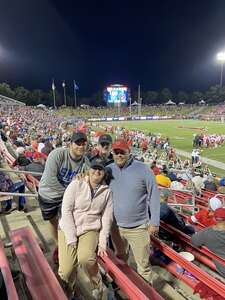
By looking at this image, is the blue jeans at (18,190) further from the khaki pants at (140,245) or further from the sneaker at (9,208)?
the khaki pants at (140,245)

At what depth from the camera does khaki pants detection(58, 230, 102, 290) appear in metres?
3.08

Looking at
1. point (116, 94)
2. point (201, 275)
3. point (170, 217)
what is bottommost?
point (201, 275)

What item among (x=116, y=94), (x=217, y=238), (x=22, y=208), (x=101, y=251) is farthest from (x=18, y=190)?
(x=116, y=94)

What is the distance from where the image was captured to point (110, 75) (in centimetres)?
15638

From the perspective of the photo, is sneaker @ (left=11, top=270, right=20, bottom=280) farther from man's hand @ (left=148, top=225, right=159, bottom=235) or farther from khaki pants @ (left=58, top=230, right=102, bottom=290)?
man's hand @ (left=148, top=225, right=159, bottom=235)

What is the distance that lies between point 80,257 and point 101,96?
13883cm

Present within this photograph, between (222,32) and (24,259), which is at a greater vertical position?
(222,32)

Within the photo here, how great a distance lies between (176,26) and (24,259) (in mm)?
141771

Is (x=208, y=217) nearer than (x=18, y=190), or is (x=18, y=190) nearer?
(x=208, y=217)

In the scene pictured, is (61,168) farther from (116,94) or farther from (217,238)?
(116,94)

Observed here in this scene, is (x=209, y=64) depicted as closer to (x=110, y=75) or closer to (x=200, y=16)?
(x=200, y=16)

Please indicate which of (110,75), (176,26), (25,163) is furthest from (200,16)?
(25,163)

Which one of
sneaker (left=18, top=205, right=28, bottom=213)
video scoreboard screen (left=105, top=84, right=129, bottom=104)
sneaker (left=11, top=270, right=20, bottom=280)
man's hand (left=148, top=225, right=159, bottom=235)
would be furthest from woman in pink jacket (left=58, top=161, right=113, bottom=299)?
video scoreboard screen (left=105, top=84, right=129, bottom=104)

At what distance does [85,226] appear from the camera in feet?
10.4
